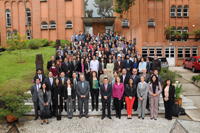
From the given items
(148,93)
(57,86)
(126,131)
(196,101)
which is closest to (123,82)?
(148,93)

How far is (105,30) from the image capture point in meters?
25.7

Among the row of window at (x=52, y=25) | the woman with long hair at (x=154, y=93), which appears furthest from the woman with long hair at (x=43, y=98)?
the row of window at (x=52, y=25)

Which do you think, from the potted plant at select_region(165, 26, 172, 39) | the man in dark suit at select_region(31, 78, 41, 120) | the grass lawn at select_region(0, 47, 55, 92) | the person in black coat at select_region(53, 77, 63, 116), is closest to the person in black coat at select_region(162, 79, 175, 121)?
the person in black coat at select_region(53, 77, 63, 116)

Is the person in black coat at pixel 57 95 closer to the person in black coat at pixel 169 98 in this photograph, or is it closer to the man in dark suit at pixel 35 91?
the man in dark suit at pixel 35 91

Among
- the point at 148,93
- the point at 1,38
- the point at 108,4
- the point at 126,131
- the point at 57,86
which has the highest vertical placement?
the point at 108,4

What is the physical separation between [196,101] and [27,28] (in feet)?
83.7

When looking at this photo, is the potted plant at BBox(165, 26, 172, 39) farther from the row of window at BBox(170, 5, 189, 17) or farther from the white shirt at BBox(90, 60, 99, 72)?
the white shirt at BBox(90, 60, 99, 72)

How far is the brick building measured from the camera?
25.2 m

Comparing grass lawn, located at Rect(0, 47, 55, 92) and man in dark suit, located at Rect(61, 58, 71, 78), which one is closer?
man in dark suit, located at Rect(61, 58, 71, 78)

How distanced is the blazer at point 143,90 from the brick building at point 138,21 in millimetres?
17899

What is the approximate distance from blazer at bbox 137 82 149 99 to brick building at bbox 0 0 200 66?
17899 mm

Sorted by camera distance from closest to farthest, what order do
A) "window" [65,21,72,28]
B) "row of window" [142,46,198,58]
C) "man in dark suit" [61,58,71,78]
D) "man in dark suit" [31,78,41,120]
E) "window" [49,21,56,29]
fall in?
1. "man in dark suit" [31,78,41,120]
2. "man in dark suit" [61,58,71,78]
3. "row of window" [142,46,198,58]
4. "window" [65,21,72,28]
5. "window" [49,21,56,29]

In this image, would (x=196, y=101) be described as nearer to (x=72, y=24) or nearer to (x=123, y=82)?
(x=123, y=82)

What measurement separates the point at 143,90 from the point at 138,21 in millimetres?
19216
